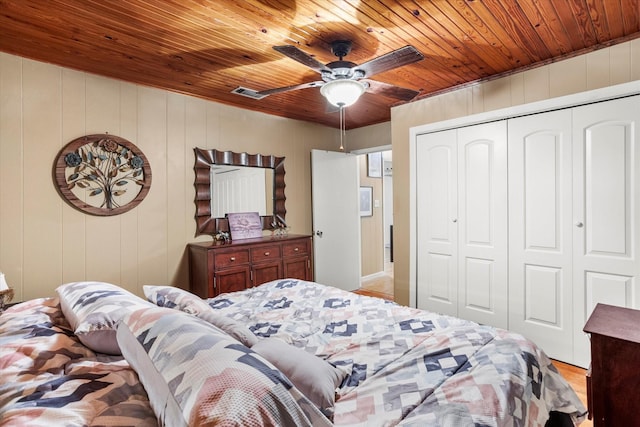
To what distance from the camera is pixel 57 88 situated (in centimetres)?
270

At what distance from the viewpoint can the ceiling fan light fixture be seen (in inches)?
83.3

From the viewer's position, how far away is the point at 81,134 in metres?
2.81

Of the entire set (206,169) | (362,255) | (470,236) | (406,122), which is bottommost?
(362,255)

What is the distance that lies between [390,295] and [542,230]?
2.34 metres

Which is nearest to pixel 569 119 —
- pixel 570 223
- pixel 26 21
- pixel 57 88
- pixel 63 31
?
pixel 570 223

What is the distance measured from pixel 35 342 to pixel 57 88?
2.38 m

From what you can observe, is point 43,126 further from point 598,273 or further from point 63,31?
point 598,273

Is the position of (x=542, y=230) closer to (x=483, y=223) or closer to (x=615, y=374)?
(x=483, y=223)

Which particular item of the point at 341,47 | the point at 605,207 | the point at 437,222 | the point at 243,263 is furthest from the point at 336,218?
the point at 605,207

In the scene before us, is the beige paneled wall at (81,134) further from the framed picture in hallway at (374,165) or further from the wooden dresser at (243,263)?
the framed picture in hallway at (374,165)

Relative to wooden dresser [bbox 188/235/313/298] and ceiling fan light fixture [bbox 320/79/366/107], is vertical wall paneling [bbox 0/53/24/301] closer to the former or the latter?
wooden dresser [bbox 188/235/313/298]

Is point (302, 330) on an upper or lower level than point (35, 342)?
lower

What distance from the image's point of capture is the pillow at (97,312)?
48.6 inches

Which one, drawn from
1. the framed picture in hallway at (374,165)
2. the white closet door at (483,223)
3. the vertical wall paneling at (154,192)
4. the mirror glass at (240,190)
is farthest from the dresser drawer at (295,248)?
the framed picture in hallway at (374,165)
